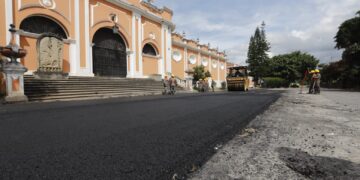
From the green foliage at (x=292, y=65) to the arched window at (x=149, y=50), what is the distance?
35.7 m

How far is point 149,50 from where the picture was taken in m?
25.0

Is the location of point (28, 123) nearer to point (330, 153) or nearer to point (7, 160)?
point (7, 160)

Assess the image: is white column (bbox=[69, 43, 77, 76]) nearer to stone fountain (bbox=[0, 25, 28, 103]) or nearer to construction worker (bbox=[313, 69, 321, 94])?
stone fountain (bbox=[0, 25, 28, 103])

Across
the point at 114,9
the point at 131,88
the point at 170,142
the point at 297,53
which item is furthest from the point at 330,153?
the point at 297,53

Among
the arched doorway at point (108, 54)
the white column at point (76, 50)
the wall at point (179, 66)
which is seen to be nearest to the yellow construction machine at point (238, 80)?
the wall at point (179, 66)

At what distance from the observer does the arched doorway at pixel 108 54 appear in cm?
1894

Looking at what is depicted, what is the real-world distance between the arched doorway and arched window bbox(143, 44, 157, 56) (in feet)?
11.1

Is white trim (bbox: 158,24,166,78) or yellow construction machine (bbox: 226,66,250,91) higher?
white trim (bbox: 158,24,166,78)

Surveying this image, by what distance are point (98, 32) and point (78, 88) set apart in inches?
326

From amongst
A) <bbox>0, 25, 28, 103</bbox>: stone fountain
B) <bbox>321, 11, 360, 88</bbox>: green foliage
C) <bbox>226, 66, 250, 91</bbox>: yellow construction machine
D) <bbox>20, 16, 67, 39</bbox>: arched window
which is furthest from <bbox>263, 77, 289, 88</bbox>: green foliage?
<bbox>0, 25, 28, 103</bbox>: stone fountain

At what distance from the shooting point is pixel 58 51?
14102 mm

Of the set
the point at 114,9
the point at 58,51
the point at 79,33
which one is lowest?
the point at 58,51

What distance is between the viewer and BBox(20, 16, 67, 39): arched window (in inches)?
552

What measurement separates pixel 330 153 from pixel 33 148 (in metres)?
3.78
